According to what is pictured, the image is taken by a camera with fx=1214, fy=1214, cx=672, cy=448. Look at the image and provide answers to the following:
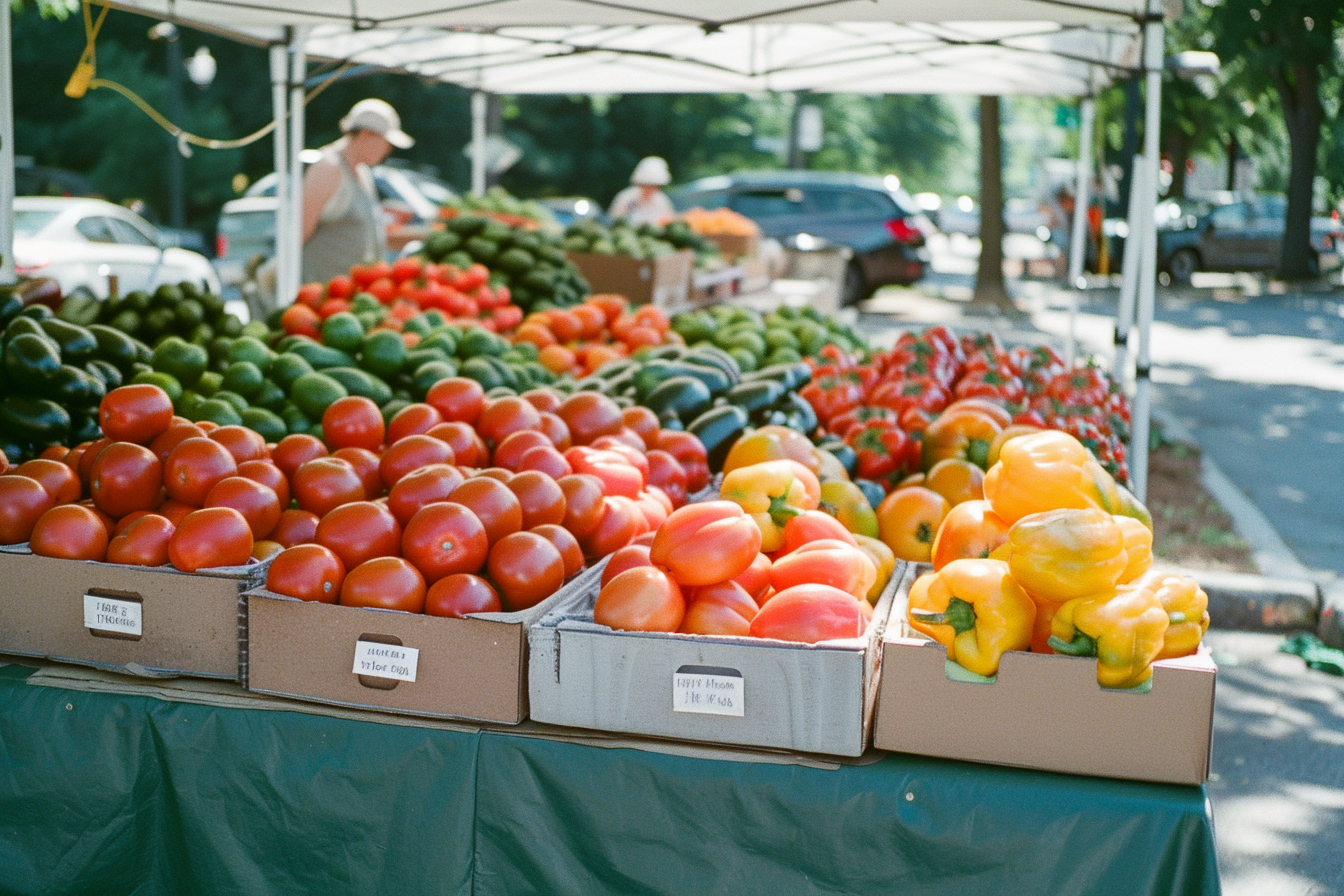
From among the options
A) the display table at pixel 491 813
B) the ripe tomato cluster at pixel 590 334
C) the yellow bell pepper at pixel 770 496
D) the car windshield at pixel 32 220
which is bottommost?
the display table at pixel 491 813

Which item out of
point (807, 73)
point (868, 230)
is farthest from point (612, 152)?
point (807, 73)

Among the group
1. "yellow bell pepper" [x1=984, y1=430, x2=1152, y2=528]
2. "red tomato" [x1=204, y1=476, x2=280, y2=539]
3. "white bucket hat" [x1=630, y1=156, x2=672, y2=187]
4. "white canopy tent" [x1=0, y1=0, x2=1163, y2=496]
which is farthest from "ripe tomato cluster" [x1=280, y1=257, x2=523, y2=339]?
"white bucket hat" [x1=630, y1=156, x2=672, y2=187]

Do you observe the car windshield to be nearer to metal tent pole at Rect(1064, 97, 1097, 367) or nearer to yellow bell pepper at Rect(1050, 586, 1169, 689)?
metal tent pole at Rect(1064, 97, 1097, 367)

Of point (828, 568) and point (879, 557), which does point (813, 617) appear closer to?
point (828, 568)

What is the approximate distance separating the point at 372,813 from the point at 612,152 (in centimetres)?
3055

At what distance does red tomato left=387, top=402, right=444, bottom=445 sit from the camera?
3031 millimetres

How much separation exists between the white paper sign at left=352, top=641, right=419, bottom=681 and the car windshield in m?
11.1

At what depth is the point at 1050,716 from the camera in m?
2.03

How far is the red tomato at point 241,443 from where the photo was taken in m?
2.75

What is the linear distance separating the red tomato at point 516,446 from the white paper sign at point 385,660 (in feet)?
2.41

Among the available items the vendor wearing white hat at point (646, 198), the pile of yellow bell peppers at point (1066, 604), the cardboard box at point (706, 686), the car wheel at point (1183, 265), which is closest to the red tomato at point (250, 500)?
the cardboard box at point (706, 686)

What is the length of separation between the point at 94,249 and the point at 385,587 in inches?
424

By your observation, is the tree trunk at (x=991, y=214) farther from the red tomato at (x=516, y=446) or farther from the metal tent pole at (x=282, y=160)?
the red tomato at (x=516, y=446)

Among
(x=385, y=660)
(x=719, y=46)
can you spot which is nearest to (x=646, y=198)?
(x=719, y=46)
